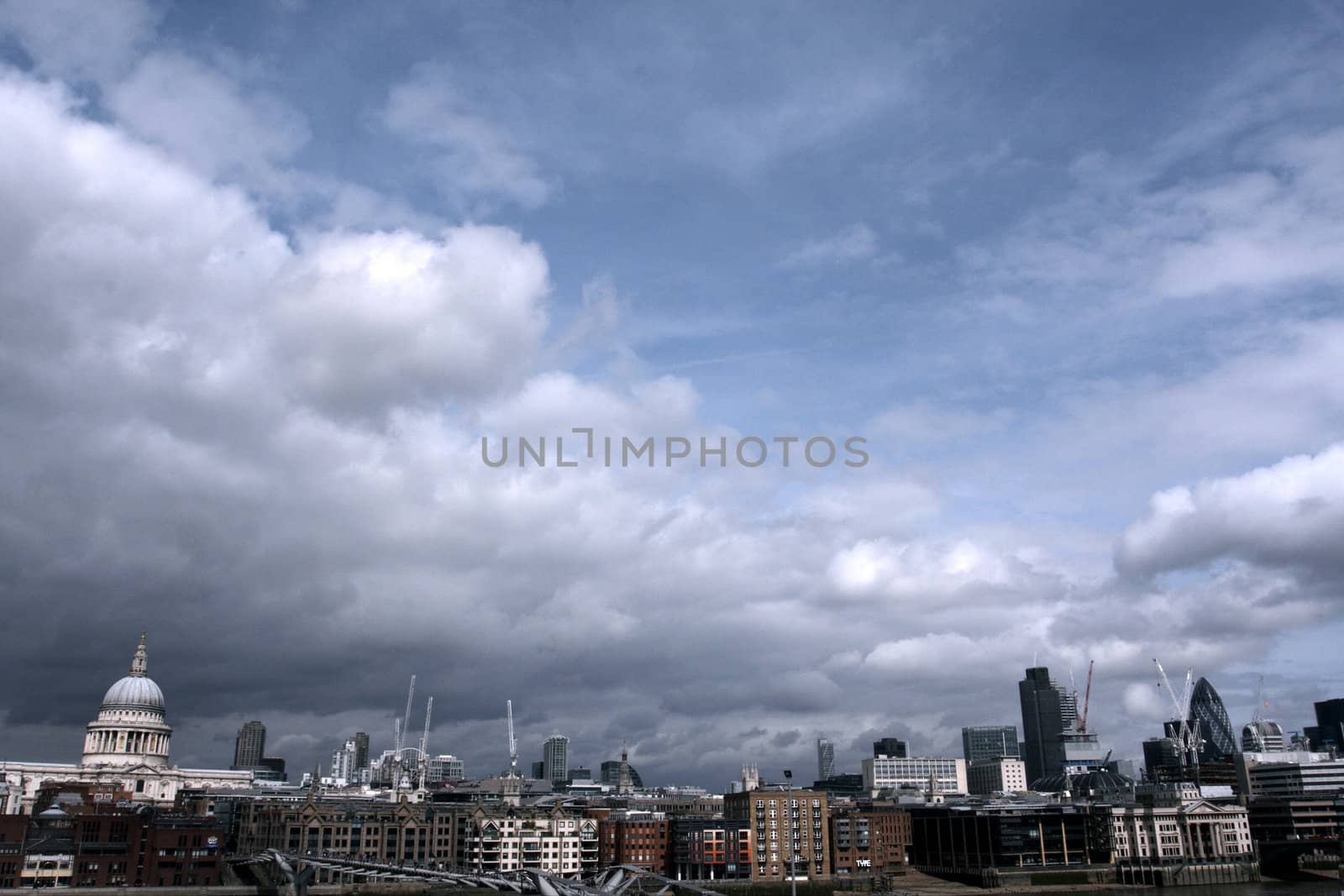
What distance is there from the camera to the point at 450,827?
451 ft

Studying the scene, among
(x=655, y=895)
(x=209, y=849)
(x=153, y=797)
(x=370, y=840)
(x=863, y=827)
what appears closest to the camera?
(x=655, y=895)

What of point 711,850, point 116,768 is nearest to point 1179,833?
point 711,850

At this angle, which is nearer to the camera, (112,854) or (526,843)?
(112,854)

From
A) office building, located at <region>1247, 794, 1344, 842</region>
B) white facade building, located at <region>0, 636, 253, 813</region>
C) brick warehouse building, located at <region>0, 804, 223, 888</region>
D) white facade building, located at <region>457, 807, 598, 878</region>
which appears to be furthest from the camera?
white facade building, located at <region>0, 636, 253, 813</region>

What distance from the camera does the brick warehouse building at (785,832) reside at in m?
136

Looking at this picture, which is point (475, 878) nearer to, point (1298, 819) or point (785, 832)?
point (785, 832)

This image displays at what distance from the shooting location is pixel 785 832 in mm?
137750

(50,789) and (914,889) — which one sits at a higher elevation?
(50,789)

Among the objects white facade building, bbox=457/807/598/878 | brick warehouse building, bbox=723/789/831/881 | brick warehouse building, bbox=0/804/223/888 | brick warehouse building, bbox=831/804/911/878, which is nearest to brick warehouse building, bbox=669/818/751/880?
brick warehouse building, bbox=723/789/831/881

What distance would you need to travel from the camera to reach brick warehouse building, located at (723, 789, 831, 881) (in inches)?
5335

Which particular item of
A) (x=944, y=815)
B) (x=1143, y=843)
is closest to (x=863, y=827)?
(x=944, y=815)

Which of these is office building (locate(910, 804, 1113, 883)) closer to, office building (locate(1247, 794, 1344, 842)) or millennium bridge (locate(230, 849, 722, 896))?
office building (locate(1247, 794, 1344, 842))

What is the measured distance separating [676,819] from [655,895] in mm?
57358

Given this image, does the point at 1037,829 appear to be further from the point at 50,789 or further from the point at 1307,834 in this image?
the point at 50,789
